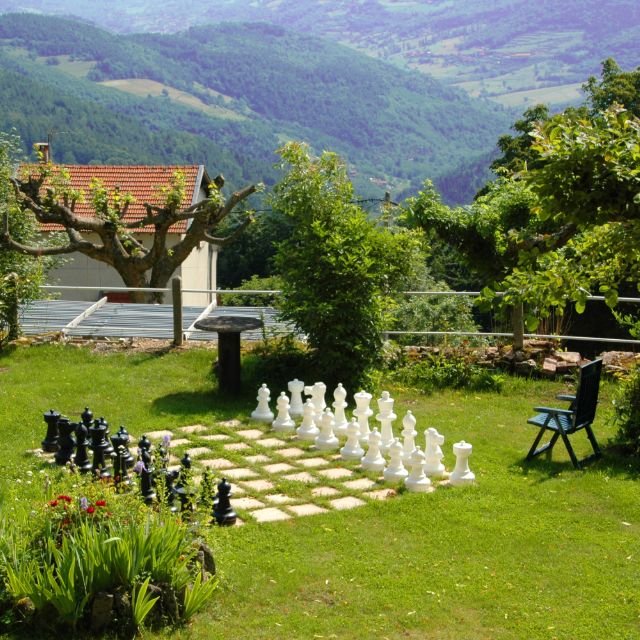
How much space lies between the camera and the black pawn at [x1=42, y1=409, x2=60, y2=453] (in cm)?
874

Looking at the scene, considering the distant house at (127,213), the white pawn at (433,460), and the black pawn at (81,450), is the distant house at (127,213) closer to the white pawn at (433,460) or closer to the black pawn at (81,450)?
the black pawn at (81,450)

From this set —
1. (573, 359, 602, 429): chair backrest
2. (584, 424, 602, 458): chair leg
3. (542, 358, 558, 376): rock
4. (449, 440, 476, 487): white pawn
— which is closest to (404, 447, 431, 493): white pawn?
(449, 440, 476, 487): white pawn

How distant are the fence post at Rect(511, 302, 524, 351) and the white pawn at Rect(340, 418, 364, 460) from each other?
4.41 meters

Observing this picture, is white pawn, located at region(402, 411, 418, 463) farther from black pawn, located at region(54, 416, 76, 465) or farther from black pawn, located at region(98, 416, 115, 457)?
black pawn, located at region(54, 416, 76, 465)

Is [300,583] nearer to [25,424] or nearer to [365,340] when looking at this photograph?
[25,424]

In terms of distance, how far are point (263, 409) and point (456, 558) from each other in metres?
4.33

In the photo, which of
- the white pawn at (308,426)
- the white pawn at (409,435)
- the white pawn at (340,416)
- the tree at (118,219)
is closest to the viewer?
the white pawn at (409,435)

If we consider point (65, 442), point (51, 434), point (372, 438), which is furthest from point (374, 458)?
point (51, 434)

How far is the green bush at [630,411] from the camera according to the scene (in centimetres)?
919

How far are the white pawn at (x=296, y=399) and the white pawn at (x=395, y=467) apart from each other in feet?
7.29

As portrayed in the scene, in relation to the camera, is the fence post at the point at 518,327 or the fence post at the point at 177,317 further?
the fence post at the point at 177,317

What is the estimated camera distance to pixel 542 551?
668cm

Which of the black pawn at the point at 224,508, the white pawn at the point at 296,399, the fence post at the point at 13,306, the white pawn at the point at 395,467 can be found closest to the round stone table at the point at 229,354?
Result: the white pawn at the point at 296,399

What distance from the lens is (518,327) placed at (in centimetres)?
1271
